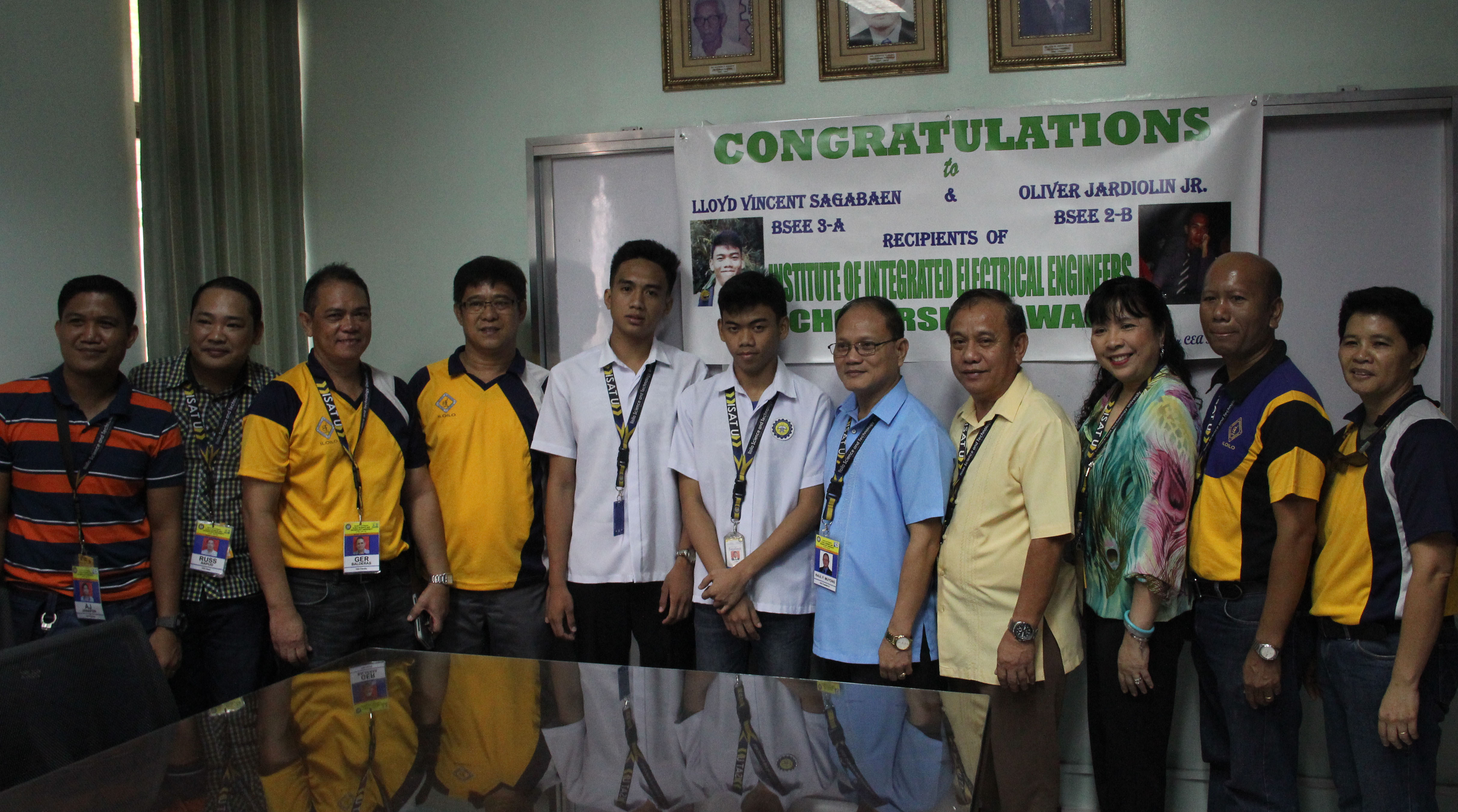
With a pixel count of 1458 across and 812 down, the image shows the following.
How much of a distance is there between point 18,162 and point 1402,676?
12.3 ft

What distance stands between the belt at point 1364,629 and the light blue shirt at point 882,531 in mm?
885

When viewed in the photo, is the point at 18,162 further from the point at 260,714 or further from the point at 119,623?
the point at 260,714

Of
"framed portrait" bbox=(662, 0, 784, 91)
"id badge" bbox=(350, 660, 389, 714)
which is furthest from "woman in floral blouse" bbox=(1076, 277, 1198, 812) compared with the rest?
"id badge" bbox=(350, 660, 389, 714)

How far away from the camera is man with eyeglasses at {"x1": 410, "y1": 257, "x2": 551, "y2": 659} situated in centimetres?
267

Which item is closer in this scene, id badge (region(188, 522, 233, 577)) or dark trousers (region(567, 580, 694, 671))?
id badge (region(188, 522, 233, 577))

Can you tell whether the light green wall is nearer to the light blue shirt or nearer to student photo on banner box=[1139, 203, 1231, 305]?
student photo on banner box=[1139, 203, 1231, 305]

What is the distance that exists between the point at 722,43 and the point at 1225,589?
226 centimetres

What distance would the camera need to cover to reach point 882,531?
7.59 ft

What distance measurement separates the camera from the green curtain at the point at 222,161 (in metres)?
2.87

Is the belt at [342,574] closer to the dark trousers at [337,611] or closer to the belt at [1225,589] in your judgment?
the dark trousers at [337,611]

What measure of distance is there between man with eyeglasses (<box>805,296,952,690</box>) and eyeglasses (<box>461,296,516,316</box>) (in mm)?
1061

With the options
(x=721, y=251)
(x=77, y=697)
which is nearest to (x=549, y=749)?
(x=77, y=697)

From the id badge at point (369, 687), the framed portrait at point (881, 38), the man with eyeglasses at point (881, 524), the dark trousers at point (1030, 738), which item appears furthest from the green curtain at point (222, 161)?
the dark trousers at point (1030, 738)

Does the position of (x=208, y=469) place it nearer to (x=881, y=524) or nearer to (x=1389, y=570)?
(x=881, y=524)
